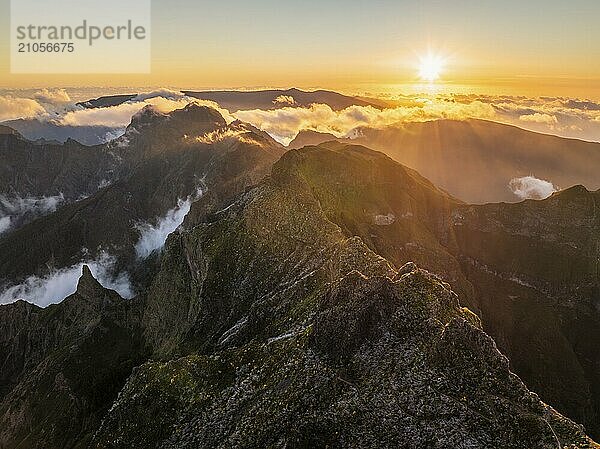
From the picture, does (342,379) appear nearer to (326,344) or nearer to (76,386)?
(326,344)

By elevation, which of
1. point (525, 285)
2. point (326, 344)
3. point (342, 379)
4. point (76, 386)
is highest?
point (326, 344)

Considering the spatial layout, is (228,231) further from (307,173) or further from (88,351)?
(88,351)

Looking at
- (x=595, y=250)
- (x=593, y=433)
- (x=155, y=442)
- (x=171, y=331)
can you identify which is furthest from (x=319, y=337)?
(x=595, y=250)

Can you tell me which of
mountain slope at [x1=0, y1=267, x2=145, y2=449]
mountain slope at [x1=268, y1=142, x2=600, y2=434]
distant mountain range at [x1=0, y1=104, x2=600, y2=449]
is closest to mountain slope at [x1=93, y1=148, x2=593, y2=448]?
distant mountain range at [x1=0, y1=104, x2=600, y2=449]

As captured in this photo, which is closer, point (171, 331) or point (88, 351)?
point (171, 331)

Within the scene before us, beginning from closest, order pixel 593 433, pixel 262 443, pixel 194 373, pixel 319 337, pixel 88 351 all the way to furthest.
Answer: pixel 262 443 → pixel 319 337 → pixel 194 373 → pixel 593 433 → pixel 88 351

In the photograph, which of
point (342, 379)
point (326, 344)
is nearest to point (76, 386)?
point (326, 344)

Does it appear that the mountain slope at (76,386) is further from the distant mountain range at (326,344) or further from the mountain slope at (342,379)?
the mountain slope at (342,379)

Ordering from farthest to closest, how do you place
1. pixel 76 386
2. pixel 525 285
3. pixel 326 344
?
1. pixel 525 285
2. pixel 76 386
3. pixel 326 344

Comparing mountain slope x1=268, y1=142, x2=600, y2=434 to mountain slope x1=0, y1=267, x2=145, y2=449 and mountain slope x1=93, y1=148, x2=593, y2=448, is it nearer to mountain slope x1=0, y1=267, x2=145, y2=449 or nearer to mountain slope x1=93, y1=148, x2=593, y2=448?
mountain slope x1=93, y1=148, x2=593, y2=448

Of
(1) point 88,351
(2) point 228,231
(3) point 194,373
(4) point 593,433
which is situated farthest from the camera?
(1) point 88,351

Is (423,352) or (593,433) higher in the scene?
(423,352)
